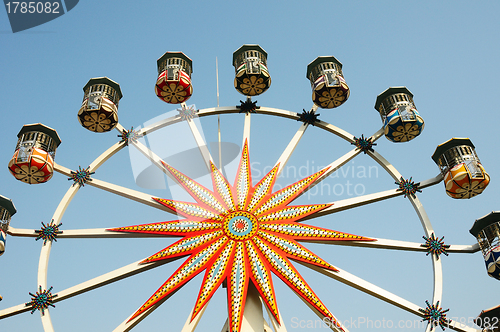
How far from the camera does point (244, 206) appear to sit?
12156 mm

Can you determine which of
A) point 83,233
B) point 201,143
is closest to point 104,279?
point 83,233

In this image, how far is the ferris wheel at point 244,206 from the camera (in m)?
10.7

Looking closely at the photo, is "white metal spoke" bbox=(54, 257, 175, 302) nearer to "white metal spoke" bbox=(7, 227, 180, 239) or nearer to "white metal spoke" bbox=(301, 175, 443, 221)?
"white metal spoke" bbox=(7, 227, 180, 239)

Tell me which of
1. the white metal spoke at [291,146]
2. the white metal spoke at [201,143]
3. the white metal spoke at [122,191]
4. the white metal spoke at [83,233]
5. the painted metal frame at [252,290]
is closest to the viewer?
the painted metal frame at [252,290]

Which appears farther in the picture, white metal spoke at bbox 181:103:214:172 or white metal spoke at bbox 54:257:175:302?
white metal spoke at bbox 181:103:214:172

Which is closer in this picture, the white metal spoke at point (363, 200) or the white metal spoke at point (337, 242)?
the white metal spoke at point (337, 242)

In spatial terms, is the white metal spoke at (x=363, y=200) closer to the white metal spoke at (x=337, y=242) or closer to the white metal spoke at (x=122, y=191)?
the white metal spoke at (x=337, y=242)

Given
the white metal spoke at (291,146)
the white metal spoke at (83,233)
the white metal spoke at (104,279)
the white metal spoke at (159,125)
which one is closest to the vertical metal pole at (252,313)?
the white metal spoke at (104,279)

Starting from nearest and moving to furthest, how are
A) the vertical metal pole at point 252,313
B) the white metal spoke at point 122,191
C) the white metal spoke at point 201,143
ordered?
the vertical metal pole at point 252,313, the white metal spoke at point 122,191, the white metal spoke at point 201,143

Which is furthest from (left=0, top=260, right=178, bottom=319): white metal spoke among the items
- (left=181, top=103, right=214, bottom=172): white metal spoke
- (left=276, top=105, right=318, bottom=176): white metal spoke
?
(left=276, top=105, right=318, bottom=176): white metal spoke

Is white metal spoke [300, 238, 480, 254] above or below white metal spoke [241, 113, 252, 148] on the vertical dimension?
below

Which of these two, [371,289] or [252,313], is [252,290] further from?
[371,289]

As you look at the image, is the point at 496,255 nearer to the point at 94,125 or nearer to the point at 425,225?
the point at 425,225

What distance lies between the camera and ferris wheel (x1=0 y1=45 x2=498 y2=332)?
1070 centimetres
